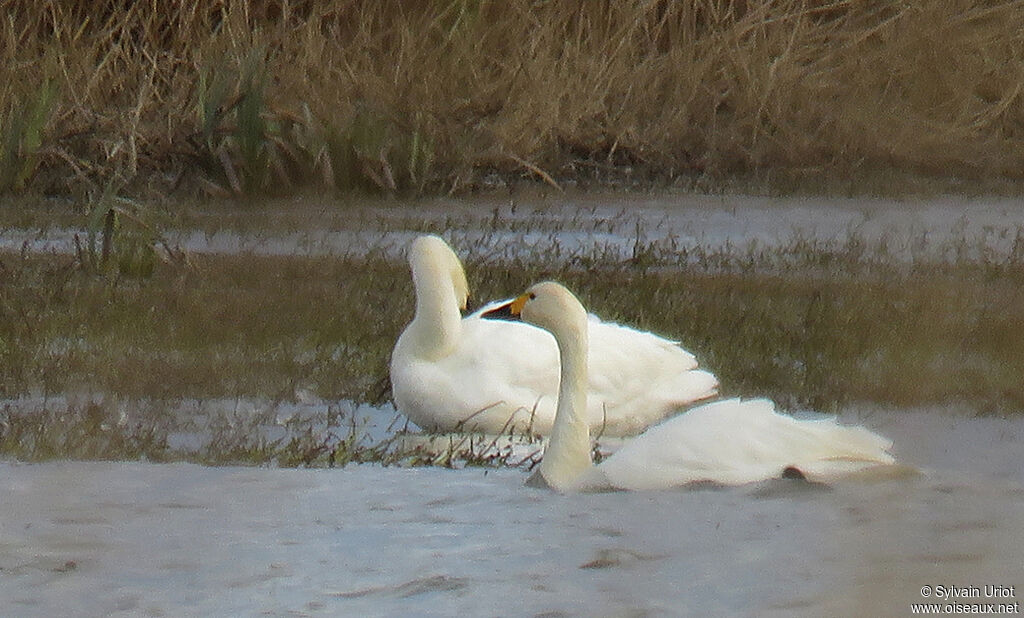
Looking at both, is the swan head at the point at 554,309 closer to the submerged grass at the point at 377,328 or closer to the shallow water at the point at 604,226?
the submerged grass at the point at 377,328

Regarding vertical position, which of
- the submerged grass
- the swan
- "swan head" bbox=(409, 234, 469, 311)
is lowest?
the submerged grass

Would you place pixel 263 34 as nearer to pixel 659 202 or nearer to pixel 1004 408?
pixel 659 202

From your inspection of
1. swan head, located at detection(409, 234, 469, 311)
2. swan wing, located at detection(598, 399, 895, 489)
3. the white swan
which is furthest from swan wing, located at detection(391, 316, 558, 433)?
swan wing, located at detection(598, 399, 895, 489)

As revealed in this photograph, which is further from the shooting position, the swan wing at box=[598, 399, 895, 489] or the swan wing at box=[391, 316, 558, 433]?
the swan wing at box=[391, 316, 558, 433]

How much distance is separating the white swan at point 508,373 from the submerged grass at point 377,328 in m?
Result: 0.31

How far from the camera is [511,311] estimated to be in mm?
6203

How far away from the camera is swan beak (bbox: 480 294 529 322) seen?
241 inches

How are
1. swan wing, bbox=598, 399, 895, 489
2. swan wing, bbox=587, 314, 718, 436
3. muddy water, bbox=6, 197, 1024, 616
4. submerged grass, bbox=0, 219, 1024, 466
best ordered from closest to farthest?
muddy water, bbox=6, 197, 1024, 616, swan wing, bbox=598, 399, 895, 489, submerged grass, bbox=0, 219, 1024, 466, swan wing, bbox=587, 314, 718, 436

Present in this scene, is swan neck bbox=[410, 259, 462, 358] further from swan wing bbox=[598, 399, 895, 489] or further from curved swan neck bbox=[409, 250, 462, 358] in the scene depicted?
swan wing bbox=[598, 399, 895, 489]

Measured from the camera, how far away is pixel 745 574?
4.48 meters

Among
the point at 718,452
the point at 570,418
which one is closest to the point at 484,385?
the point at 570,418

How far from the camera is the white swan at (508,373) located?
6734 millimetres

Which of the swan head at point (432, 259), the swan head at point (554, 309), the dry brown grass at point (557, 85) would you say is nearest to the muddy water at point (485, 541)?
the swan head at point (554, 309)

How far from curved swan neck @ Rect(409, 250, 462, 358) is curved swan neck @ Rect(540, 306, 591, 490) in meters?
1.05
